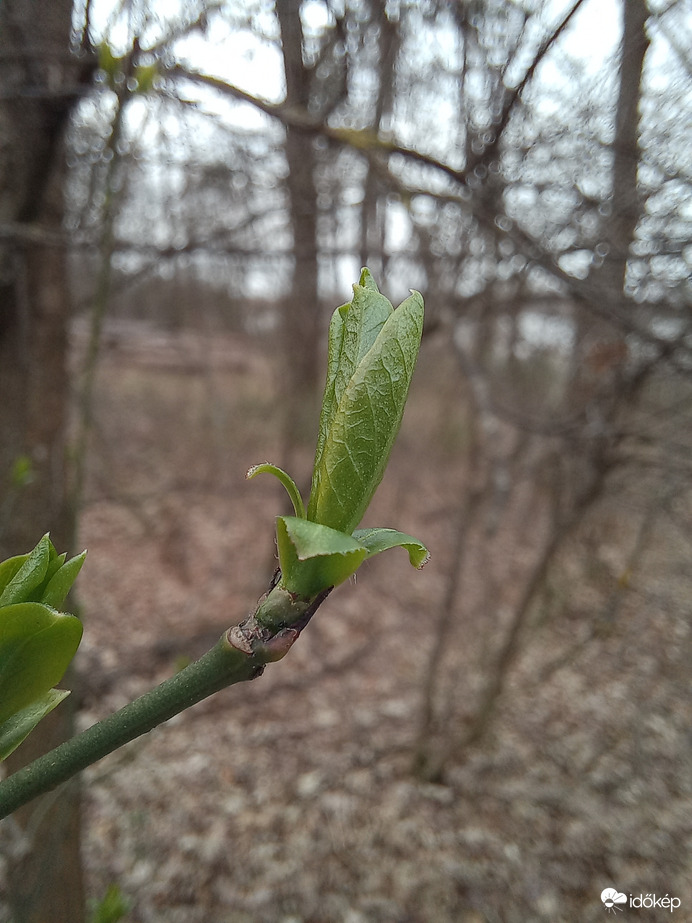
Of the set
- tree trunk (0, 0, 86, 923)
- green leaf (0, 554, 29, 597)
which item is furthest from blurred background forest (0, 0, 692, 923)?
green leaf (0, 554, 29, 597)

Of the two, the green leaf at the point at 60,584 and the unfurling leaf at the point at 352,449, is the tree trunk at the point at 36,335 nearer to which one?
the green leaf at the point at 60,584

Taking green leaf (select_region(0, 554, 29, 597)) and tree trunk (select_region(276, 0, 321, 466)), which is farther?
tree trunk (select_region(276, 0, 321, 466))

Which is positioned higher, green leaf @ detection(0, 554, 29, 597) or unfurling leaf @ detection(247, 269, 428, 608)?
unfurling leaf @ detection(247, 269, 428, 608)

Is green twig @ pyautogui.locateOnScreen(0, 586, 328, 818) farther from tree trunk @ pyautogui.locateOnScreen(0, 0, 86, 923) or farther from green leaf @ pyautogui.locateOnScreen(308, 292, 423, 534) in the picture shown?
tree trunk @ pyautogui.locateOnScreen(0, 0, 86, 923)

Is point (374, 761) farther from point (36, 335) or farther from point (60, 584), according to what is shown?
point (60, 584)


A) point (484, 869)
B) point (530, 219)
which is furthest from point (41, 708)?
point (484, 869)

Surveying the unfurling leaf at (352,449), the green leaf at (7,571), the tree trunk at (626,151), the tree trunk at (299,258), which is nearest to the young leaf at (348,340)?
the unfurling leaf at (352,449)

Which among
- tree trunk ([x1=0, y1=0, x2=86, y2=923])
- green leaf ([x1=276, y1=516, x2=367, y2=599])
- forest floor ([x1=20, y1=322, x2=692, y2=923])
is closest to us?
green leaf ([x1=276, y1=516, x2=367, y2=599])

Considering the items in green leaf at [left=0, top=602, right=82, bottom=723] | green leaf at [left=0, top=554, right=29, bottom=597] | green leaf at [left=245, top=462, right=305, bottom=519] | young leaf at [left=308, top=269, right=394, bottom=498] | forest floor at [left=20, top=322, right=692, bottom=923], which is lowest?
forest floor at [left=20, top=322, right=692, bottom=923]
